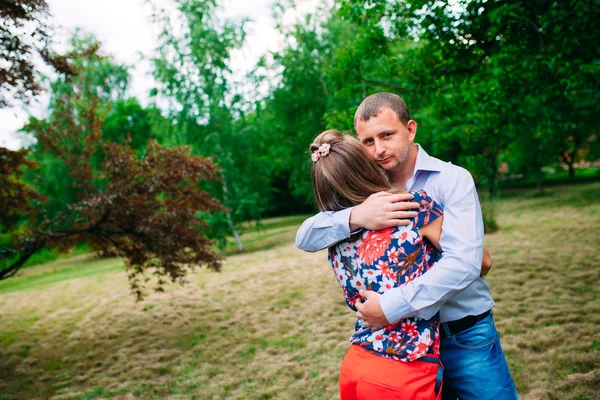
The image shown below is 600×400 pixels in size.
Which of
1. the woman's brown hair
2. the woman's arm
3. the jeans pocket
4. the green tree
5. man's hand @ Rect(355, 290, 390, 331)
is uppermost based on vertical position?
the green tree

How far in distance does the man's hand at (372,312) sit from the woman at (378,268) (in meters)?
0.04

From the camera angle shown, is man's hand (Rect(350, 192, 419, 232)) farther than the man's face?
No

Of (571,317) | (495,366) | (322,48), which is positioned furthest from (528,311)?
(322,48)

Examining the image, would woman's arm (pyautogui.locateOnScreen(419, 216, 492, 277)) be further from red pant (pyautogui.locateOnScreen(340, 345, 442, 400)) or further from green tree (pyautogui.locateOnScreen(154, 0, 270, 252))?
green tree (pyautogui.locateOnScreen(154, 0, 270, 252))

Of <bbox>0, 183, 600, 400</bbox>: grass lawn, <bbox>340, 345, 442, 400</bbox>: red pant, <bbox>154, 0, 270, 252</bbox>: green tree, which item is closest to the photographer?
<bbox>340, 345, 442, 400</bbox>: red pant

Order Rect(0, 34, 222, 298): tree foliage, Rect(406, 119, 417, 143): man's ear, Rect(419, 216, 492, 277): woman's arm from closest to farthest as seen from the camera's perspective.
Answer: Rect(419, 216, 492, 277): woman's arm → Rect(406, 119, 417, 143): man's ear → Rect(0, 34, 222, 298): tree foliage

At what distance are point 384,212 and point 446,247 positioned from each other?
259 mm

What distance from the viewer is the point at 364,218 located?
149cm

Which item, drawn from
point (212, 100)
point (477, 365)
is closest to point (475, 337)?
point (477, 365)

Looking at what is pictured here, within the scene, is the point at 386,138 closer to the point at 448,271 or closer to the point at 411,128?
the point at 411,128

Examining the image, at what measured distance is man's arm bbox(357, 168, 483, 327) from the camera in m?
1.44

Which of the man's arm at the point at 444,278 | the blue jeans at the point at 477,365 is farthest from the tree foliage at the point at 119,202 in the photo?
the man's arm at the point at 444,278

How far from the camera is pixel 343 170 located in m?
1.59

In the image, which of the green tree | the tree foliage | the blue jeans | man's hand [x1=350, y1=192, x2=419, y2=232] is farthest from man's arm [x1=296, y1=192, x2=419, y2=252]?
the green tree
